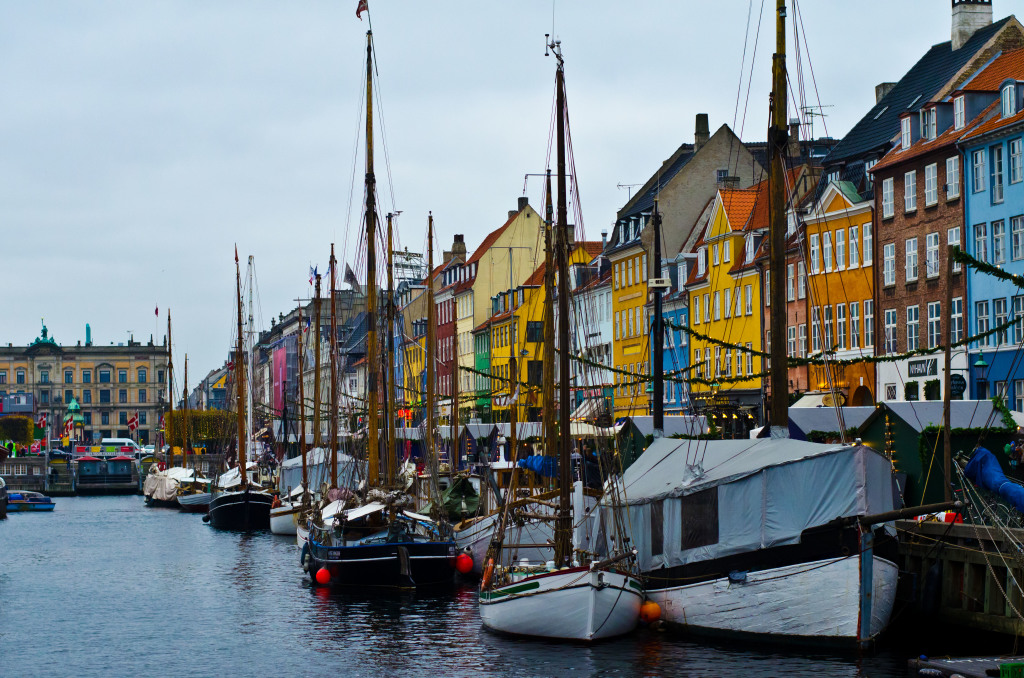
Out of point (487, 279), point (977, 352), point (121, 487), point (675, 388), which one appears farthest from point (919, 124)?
point (121, 487)

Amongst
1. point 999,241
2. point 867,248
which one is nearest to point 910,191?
point 867,248

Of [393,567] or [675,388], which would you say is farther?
[675,388]

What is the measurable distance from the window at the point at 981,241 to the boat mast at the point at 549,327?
24889 millimetres

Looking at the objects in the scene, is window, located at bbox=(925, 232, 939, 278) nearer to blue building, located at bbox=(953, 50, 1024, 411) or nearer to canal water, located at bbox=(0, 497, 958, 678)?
blue building, located at bbox=(953, 50, 1024, 411)

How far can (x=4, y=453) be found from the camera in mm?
60406

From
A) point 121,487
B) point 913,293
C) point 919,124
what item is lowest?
point 121,487

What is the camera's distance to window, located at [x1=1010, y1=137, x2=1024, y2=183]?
61.0 metres

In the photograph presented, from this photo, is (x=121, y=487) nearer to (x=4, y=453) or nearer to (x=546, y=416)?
(x=4, y=453)

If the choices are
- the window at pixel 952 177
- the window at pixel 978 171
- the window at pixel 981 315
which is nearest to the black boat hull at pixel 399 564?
the window at pixel 981 315

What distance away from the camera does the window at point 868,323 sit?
235 ft

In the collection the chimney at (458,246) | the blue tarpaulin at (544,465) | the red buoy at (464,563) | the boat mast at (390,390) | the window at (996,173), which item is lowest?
the red buoy at (464,563)

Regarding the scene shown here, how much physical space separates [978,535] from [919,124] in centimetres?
3982

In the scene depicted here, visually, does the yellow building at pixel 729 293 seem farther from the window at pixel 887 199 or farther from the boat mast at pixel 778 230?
the boat mast at pixel 778 230

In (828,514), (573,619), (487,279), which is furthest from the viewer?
(487,279)
